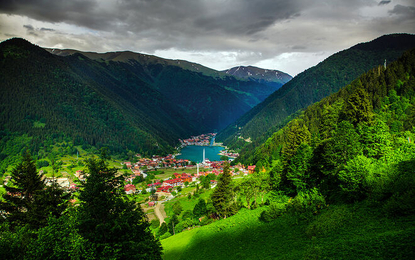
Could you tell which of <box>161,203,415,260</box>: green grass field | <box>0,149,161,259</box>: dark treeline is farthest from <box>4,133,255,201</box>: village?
<box>0,149,161,259</box>: dark treeline

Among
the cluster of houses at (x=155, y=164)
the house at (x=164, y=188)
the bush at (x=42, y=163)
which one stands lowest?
the house at (x=164, y=188)

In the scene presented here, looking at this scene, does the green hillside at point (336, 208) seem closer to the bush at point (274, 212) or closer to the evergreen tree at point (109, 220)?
the bush at point (274, 212)

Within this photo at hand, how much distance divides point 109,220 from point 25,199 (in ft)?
40.7

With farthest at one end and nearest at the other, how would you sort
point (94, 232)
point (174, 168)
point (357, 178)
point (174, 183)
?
point (174, 168) → point (174, 183) → point (357, 178) → point (94, 232)

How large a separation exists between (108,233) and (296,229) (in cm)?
1658

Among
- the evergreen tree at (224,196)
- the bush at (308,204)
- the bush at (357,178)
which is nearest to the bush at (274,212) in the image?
the bush at (308,204)

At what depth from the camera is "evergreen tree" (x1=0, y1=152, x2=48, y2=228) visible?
62.6 feet

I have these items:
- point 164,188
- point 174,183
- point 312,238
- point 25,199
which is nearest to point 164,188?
point 164,188

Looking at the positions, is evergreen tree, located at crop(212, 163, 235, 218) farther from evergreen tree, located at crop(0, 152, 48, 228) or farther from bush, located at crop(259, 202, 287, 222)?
evergreen tree, located at crop(0, 152, 48, 228)

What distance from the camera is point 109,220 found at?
14.0 meters

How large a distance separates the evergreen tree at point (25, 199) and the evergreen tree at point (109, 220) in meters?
8.24

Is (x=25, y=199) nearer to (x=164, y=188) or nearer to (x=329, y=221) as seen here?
(x=329, y=221)

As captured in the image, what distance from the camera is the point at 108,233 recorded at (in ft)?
44.6

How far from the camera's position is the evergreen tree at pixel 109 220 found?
13008 mm
